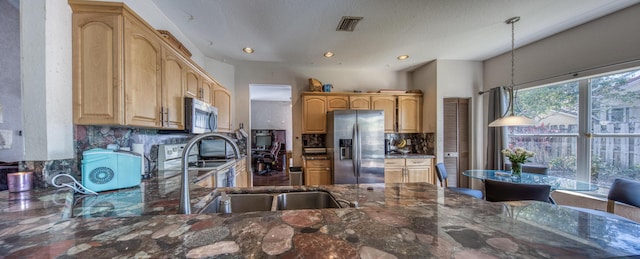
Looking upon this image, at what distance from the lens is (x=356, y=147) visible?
3.44m

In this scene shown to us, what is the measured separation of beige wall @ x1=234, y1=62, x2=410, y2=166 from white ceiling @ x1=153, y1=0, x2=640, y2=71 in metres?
0.45

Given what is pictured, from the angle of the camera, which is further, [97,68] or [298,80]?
[298,80]

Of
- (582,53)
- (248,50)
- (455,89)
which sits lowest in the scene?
(455,89)

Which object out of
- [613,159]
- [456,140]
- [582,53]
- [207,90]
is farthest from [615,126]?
[207,90]

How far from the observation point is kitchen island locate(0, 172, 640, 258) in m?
0.56

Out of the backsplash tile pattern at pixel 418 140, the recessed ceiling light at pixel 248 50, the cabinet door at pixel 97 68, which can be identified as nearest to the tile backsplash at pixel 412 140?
the backsplash tile pattern at pixel 418 140

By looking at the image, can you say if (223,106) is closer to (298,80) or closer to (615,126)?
(298,80)

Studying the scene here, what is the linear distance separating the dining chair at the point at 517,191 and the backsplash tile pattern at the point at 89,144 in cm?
331

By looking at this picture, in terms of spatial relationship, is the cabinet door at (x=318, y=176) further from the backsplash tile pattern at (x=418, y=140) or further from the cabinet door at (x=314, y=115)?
the backsplash tile pattern at (x=418, y=140)

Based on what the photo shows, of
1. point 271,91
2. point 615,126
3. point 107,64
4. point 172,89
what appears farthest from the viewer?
point 271,91

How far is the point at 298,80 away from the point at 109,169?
10.2ft

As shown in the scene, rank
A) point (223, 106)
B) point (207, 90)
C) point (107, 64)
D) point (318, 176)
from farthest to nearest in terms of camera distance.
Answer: point (318, 176) < point (223, 106) < point (207, 90) < point (107, 64)

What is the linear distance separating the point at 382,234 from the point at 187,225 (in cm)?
65

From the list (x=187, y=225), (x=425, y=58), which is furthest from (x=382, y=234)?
(x=425, y=58)
